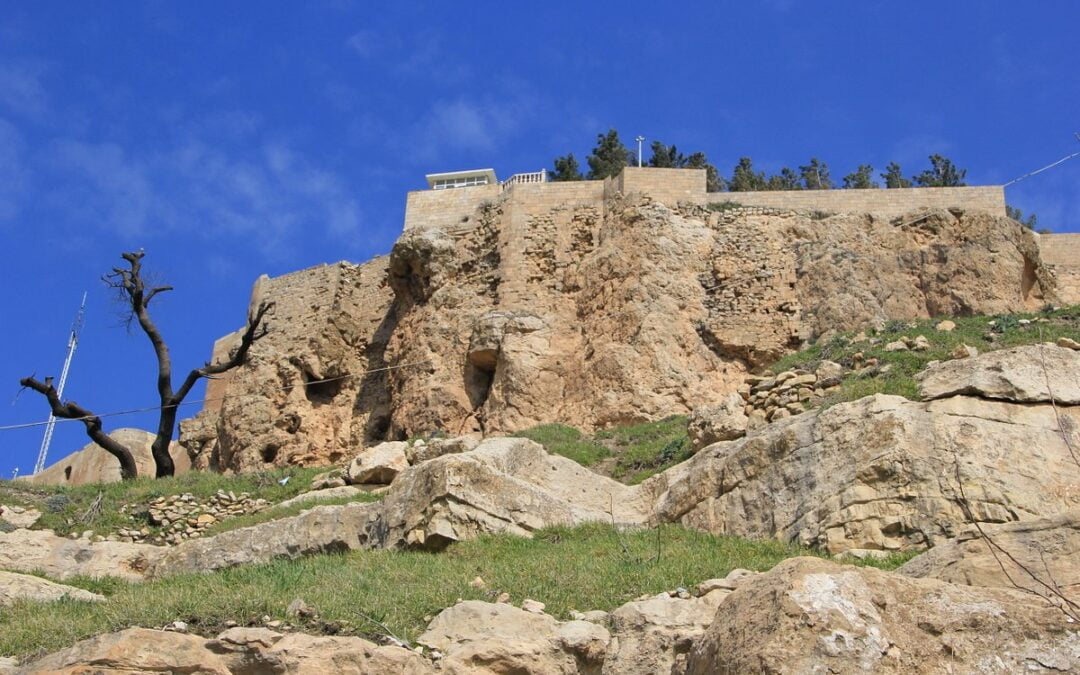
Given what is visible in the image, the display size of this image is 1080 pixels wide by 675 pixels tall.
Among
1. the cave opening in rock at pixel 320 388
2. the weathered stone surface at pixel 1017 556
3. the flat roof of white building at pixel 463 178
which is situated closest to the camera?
the weathered stone surface at pixel 1017 556

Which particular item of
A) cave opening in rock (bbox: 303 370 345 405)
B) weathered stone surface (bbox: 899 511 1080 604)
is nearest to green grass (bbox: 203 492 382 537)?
weathered stone surface (bbox: 899 511 1080 604)

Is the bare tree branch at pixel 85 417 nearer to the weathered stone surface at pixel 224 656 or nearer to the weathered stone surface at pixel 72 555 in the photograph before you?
the weathered stone surface at pixel 72 555

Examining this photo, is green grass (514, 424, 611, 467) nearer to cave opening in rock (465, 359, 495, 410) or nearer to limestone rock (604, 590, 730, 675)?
cave opening in rock (465, 359, 495, 410)

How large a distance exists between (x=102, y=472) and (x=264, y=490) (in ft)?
39.2

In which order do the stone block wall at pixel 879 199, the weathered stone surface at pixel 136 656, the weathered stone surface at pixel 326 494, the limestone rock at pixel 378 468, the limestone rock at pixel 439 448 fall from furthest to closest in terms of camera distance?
1. the stone block wall at pixel 879 199
2. the limestone rock at pixel 378 468
3. the weathered stone surface at pixel 326 494
4. the limestone rock at pixel 439 448
5. the weathered stone surface at pixel 136 656

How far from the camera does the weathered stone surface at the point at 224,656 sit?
723cm

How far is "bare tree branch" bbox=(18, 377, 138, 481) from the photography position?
2144 centimetres

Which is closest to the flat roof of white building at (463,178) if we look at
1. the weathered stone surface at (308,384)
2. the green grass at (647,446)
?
the weathered stone surface at (308,384)

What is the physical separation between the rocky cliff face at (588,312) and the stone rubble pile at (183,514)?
4.53 m

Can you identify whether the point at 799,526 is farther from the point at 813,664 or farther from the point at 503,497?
the point at 813,664

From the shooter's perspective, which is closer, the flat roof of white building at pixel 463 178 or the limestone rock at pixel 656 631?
the limestone rock at pixel 656 631

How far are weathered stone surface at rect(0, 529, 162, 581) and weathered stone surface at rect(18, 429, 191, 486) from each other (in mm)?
10531

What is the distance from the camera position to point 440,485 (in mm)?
11922

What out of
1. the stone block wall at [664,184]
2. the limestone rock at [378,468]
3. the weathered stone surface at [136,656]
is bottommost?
the weathered stone surface at [136,656]
